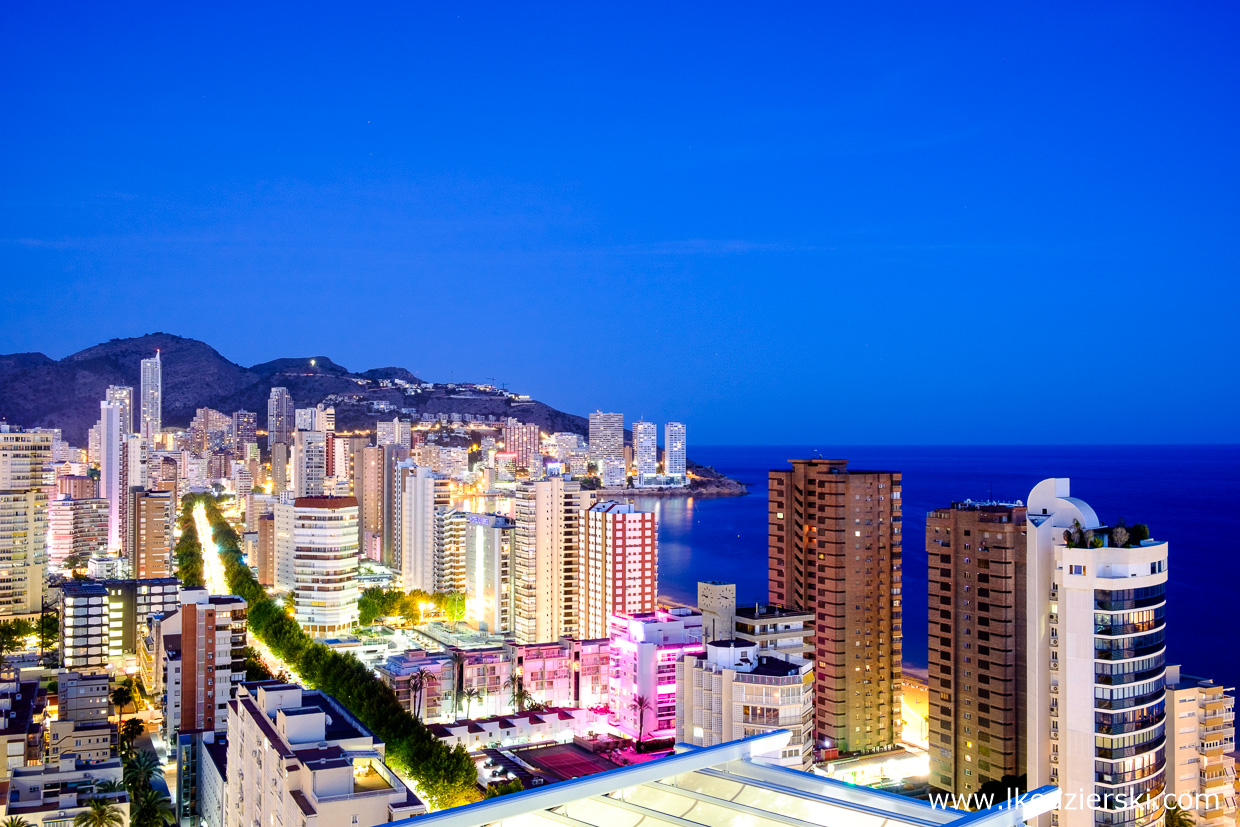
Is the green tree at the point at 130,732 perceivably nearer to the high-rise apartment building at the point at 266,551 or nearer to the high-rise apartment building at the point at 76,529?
the high-rise apartment building at the point at 266,551

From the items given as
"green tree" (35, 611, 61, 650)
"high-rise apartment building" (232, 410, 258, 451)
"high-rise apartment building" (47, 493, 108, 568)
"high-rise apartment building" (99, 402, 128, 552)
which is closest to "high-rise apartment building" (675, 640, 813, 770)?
"green tree" (35, 611, 61, 650)

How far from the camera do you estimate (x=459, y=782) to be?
7.32 metres

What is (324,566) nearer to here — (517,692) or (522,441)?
(517,692)

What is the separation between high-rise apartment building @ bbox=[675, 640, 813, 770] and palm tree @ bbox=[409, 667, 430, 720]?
3439 mm

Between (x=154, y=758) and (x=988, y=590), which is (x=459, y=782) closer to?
(x=154, y=758)

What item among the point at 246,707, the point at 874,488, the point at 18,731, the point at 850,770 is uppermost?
the point at 874,488

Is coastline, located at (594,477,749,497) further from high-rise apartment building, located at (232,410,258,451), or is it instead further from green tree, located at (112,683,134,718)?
green tree, located at (112,683,134,718)

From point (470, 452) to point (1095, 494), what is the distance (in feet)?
73.3

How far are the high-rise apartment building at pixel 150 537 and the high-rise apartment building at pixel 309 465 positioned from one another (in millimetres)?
7163

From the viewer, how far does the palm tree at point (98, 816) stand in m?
5.91

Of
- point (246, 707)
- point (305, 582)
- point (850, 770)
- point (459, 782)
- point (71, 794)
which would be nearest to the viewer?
point (246, 707)

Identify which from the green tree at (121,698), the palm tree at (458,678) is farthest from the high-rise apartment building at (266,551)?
the palm tree at (458,678)

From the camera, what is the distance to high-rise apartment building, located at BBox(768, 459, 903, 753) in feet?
28.0

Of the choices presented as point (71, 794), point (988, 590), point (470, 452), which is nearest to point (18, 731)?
point (71, 794)
